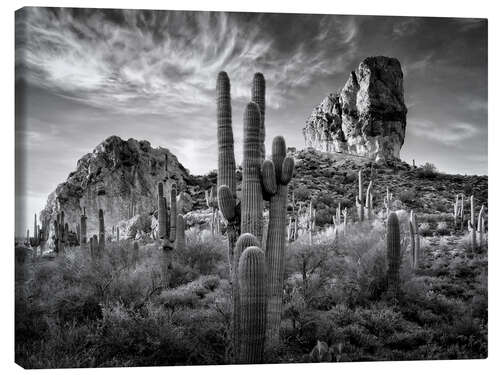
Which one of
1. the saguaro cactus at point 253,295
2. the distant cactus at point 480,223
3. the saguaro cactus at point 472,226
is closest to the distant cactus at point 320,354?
the saguaro cactus at point 253,295

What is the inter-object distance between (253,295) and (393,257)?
3912 mm

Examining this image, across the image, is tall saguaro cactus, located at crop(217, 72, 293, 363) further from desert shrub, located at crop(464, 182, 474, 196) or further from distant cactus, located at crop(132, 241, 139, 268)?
desert shrub, located at crop(464, 182, 474, 196)

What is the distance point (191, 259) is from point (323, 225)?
3166mm

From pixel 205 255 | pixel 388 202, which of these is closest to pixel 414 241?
pixel 388 202

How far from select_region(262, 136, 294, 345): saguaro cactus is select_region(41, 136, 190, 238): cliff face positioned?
2.48 m

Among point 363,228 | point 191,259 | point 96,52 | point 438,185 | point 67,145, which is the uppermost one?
point 96,52

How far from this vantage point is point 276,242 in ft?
25.0

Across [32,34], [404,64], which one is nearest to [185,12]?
[32,34]

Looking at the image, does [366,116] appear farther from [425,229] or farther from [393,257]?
[393,257]

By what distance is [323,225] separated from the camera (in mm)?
11719

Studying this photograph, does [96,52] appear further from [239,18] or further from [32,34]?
[239,18]

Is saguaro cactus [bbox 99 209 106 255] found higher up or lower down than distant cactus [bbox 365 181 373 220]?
lower down

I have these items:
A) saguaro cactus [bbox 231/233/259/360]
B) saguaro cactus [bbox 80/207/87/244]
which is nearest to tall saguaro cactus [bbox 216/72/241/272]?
saguaro cactus [bbox 231/233/259/360]

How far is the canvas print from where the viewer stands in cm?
745
